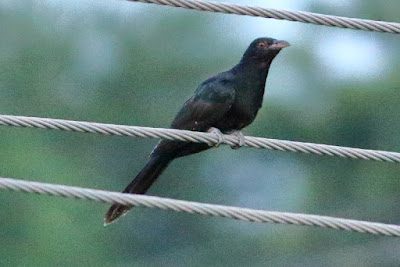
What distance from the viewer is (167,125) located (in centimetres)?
1781

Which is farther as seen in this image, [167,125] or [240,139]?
[167,125]

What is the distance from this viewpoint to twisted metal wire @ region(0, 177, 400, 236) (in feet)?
14.6

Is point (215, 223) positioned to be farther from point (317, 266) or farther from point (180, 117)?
point (180, 117)

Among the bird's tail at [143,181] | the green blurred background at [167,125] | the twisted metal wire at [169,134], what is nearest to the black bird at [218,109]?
the bird's tail at [143,181]

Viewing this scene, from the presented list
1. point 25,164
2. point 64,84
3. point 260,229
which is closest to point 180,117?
point 25,164

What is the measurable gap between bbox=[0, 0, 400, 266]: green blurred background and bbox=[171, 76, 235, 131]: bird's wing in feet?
32.5

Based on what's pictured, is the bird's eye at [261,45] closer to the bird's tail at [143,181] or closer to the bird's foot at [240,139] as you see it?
the bird's foot at [240,139]

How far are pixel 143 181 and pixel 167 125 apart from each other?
1147 centimetres

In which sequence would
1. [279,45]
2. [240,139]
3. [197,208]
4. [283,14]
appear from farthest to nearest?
[279,45], [240,139], [283,14], [197,208]

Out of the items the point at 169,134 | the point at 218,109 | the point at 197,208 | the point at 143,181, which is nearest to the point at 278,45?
the point at 218,109

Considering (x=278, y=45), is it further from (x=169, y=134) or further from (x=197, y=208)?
(x=197, y=208)

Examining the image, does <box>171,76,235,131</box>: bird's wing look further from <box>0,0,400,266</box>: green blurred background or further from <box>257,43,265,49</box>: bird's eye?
<box>0,0,400,266</box>: green blurred background

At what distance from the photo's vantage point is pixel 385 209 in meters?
18.3

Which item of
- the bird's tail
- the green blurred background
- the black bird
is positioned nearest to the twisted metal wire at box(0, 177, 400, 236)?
the bird's tail
